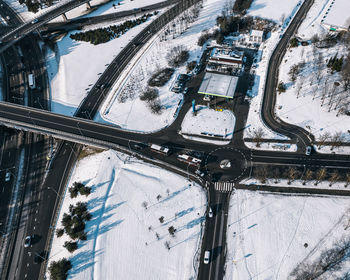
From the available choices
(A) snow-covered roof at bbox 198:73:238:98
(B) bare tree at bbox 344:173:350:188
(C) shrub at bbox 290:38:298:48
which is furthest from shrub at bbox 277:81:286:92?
(B) bare tree at bbox 344:173:350:188

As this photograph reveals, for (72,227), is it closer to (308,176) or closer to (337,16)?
(308,176)

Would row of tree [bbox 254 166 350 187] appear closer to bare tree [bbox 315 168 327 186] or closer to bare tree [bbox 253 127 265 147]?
bare tree [bbox 315 168 327 186]

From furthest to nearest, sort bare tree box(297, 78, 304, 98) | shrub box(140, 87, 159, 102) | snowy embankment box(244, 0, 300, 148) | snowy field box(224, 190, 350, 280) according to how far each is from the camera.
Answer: shrub box(140, 87, 159, 102), bare tree box(297, 78, 304, 98), snowy embankment box(244, 0, 300, 148), snowy field box(224, 190, 350, 280)

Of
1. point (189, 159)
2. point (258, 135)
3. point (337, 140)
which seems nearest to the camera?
point (337, 140)

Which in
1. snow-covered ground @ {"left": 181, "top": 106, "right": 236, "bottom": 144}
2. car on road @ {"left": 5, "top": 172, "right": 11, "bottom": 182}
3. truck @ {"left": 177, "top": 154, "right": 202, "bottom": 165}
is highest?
snow-covered ground @ {"left": 181, "top": 106, "right": 236, "bottom": 144}

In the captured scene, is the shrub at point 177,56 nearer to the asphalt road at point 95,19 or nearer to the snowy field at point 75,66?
the snowy field at point 75,66

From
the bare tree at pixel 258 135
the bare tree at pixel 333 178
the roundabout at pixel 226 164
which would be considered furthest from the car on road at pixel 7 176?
the bare tree at pixel 333 178

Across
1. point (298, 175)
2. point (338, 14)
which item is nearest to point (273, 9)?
point (338, 14)
